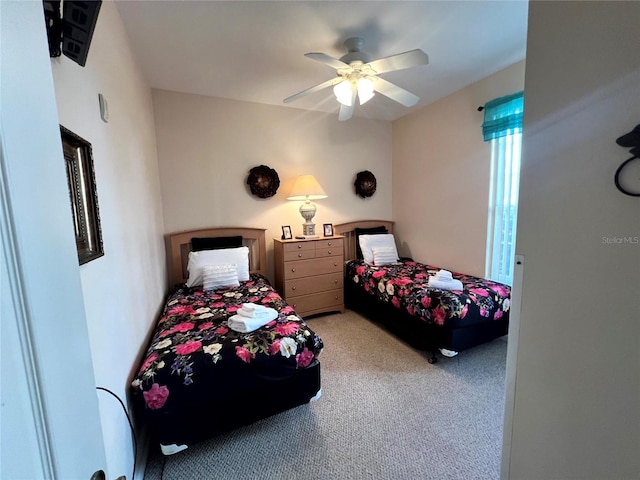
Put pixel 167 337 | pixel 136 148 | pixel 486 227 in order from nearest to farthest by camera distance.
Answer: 1. pixel 167 337
2. pixel 136 148
3. pixel 486 227

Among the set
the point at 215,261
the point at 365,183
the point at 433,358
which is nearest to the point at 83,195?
the point at 215,261

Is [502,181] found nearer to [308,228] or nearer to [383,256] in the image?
[383,256]

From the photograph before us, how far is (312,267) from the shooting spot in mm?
3217

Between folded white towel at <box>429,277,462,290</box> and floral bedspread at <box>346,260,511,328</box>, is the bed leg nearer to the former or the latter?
floral bedspread at <box>346,260,511,328</box>

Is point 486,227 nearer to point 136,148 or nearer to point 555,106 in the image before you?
point 555,106

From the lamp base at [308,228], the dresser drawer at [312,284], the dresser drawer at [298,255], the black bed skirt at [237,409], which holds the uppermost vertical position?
the lamp base at [308,228]

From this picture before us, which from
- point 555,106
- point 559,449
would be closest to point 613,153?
point 555,106

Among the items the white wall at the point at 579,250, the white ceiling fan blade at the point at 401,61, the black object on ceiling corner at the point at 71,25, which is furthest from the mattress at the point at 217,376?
the white ceiling fan blade at the point at 401,61

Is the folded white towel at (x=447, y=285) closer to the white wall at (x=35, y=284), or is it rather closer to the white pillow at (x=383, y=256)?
the white pillow at (x=383, y=256)

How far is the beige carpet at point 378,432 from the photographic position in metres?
1.41

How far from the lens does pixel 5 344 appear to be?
1.10ft

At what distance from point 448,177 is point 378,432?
271 centimetres

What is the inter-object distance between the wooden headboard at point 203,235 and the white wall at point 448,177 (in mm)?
2069

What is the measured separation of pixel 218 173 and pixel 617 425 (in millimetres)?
3331
